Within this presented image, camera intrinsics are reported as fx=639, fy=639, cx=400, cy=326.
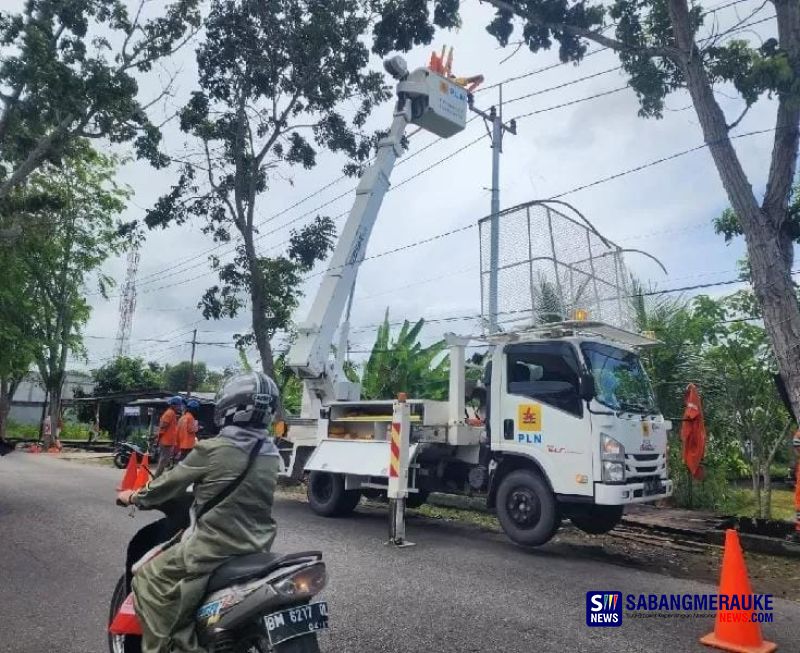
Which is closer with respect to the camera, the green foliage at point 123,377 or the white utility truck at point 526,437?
the white utility truck at point 526,437

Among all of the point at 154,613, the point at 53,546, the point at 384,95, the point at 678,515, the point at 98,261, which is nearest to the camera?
the point at 154,613

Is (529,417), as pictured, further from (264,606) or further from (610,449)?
(264,606)

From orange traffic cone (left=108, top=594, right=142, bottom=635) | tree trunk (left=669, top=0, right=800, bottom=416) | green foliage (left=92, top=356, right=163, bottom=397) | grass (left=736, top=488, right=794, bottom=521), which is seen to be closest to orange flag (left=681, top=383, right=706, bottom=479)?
tree trunk (left=669, top=0, right=800, bottom=416)

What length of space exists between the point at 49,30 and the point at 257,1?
5.32 metres

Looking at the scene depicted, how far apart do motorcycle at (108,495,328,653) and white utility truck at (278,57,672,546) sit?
5006 mm

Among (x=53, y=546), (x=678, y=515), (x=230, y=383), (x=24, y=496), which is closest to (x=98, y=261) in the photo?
(x=24, y=496)

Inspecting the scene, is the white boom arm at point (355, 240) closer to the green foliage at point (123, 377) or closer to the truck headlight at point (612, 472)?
the truck headlight at point (612, 472)

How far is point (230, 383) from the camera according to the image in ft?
10.8

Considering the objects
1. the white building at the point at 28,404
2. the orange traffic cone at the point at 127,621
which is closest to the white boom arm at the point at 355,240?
the orange traffic cone at the point at 127,621

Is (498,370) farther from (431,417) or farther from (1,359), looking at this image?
(1,359)

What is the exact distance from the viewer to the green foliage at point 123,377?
144 ft

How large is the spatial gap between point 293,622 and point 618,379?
19.9ft

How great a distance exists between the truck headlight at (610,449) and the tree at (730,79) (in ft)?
7.78

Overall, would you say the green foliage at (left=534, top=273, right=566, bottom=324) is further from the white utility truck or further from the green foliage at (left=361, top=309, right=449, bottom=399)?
the green foliage at (left=361, top=309, right=449, bottom=399)
